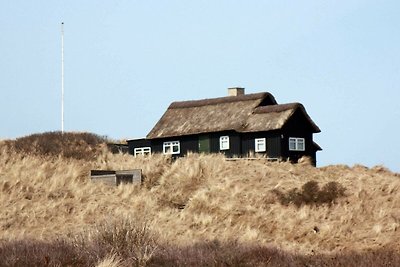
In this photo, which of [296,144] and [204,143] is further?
[204,143]

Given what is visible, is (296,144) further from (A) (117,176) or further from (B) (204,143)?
(A) (117,176)

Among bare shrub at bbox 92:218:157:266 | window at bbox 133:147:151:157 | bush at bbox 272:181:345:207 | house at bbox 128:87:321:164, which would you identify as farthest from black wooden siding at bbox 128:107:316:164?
bare shrub at bbox 92:218:157:266

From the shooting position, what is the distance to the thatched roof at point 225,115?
50594mm

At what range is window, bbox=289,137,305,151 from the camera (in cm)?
5075

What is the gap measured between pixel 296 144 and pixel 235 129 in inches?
168

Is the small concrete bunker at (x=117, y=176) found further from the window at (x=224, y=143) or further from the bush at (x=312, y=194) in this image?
the window at (x=224, y=143)

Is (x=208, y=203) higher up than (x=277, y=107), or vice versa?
(x=277, y=107)

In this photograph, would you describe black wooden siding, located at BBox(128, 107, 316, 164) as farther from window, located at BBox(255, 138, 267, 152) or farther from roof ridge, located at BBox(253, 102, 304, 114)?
roof ridge, located at BBox(253, 102, 304, 114)

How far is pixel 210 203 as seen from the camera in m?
39.3

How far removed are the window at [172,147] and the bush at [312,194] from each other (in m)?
15.7

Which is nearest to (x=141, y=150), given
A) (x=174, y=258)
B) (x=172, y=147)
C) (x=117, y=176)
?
(x=172, y=147)

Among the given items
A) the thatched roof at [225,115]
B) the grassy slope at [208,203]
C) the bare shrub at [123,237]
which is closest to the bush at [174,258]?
the bare shrub at [123,237]

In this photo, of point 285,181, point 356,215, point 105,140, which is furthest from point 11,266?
point 105,140

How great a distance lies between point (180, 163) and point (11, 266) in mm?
27555
